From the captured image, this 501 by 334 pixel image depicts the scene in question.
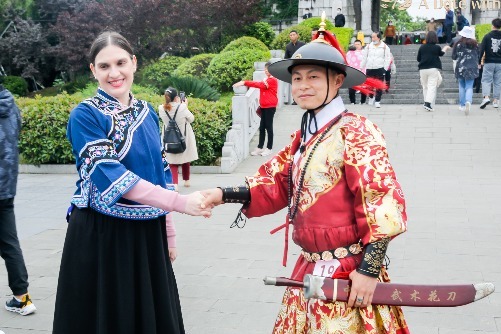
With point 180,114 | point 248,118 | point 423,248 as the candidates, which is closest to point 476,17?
point 248,118

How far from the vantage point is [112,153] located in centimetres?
352

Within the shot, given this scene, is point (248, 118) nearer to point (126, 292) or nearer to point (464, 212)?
point (464, 212)

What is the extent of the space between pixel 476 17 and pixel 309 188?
32.1 metres

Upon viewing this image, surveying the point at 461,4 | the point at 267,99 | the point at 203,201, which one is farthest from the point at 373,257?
the point at 461,4

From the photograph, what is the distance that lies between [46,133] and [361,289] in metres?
10.6

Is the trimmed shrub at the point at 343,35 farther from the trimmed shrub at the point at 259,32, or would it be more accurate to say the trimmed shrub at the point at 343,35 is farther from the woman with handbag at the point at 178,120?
the woman with handbag at the point at 178,120

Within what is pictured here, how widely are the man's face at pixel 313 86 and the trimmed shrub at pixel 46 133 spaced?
32.8 ft

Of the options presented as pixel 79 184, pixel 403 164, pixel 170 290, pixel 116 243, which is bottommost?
pixel 403 164

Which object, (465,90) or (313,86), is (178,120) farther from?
(465,90)

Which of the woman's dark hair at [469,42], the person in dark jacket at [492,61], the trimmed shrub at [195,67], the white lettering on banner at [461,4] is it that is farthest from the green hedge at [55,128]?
the white lettering on banner at [461,4]

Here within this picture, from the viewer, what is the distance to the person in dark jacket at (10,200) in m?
4.98

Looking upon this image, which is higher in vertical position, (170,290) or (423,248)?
(170,290)

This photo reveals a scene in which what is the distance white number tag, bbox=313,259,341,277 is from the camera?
3.03 meters

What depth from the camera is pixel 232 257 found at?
677 cm
